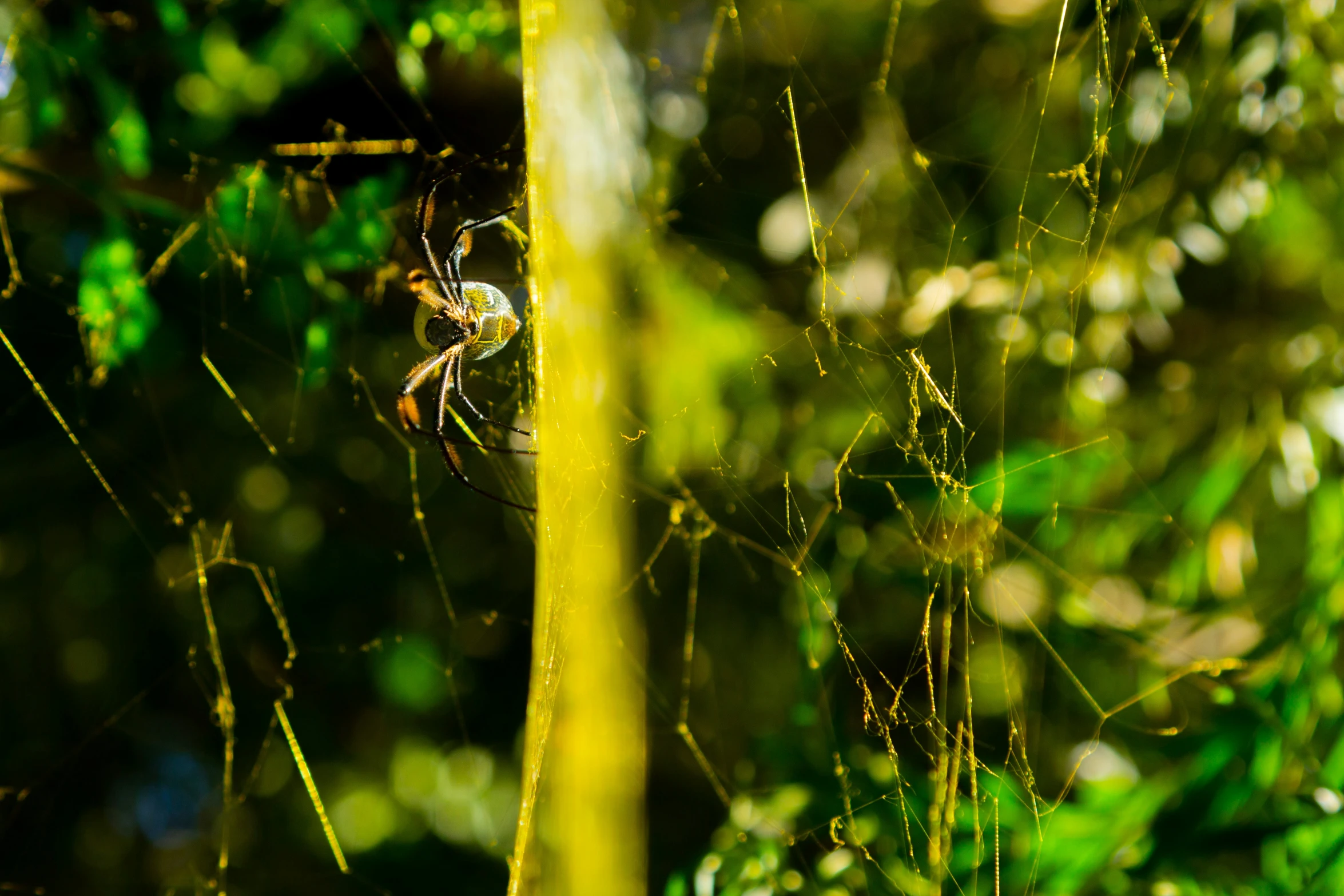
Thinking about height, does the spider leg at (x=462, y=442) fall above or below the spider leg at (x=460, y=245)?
below

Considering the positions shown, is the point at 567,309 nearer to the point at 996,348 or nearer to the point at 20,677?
the point at 996,348

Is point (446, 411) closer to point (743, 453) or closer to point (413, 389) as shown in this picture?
point (413, 389)

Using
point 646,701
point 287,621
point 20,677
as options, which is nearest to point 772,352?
point 646,701

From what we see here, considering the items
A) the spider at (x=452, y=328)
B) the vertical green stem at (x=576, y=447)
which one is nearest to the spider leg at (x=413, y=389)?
the spider at (x=452, y=328)

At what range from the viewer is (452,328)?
40 centimetres

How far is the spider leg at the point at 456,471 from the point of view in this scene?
431mm

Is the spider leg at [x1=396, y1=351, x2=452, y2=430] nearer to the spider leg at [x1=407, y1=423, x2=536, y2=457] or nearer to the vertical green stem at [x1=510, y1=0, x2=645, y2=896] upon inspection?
the spider leg at [x1=407, y1=423, x2=536, y2=457]

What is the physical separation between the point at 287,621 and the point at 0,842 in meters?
0.21

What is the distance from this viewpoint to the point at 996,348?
0.36 meters

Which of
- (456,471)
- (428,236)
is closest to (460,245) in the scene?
(428,236)

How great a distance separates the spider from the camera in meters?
0.37

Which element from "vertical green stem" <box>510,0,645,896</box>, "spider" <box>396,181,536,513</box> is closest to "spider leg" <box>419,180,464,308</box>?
"spider" <box>396,181,536,513</box>

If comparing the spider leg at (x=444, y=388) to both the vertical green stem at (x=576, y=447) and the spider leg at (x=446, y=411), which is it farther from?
the vertical green stem at (x=576, y=447)

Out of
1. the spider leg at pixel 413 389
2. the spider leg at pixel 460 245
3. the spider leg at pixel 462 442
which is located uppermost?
the spider leg at pixel 460 245
